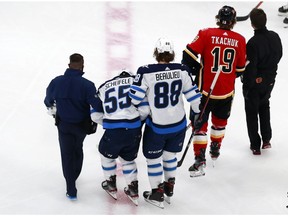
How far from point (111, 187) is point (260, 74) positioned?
144 centimetres

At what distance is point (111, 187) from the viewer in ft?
12.6

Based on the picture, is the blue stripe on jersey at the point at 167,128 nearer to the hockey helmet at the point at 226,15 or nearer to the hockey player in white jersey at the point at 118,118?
the hockey player in white jersey at the point at 118,118

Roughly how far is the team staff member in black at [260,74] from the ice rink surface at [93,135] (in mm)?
192

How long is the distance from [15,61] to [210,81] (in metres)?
2.76

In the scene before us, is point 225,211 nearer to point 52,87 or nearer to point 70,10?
point 52,87

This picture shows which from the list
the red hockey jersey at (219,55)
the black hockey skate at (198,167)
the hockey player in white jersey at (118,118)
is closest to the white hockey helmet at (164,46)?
the hockey player in white jersey at (118,118)

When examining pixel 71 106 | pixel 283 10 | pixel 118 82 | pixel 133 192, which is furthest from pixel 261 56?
pixel 283 10

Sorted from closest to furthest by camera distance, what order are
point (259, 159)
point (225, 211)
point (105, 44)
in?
point (225, 211) < point (259, 159) < point (105, 44)

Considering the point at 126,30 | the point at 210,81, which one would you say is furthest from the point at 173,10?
the point at 210,81

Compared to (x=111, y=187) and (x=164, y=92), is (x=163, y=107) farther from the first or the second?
(x=111, y=187)

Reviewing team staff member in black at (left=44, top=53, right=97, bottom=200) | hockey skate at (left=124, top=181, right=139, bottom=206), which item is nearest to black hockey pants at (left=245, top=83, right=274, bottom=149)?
hockey skate at (left=124, top=181, right=139, bottom=206)

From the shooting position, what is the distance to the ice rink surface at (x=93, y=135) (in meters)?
3.88

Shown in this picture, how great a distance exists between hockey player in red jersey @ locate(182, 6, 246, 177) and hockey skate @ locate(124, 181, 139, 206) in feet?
2.21

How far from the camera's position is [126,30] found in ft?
22.5
